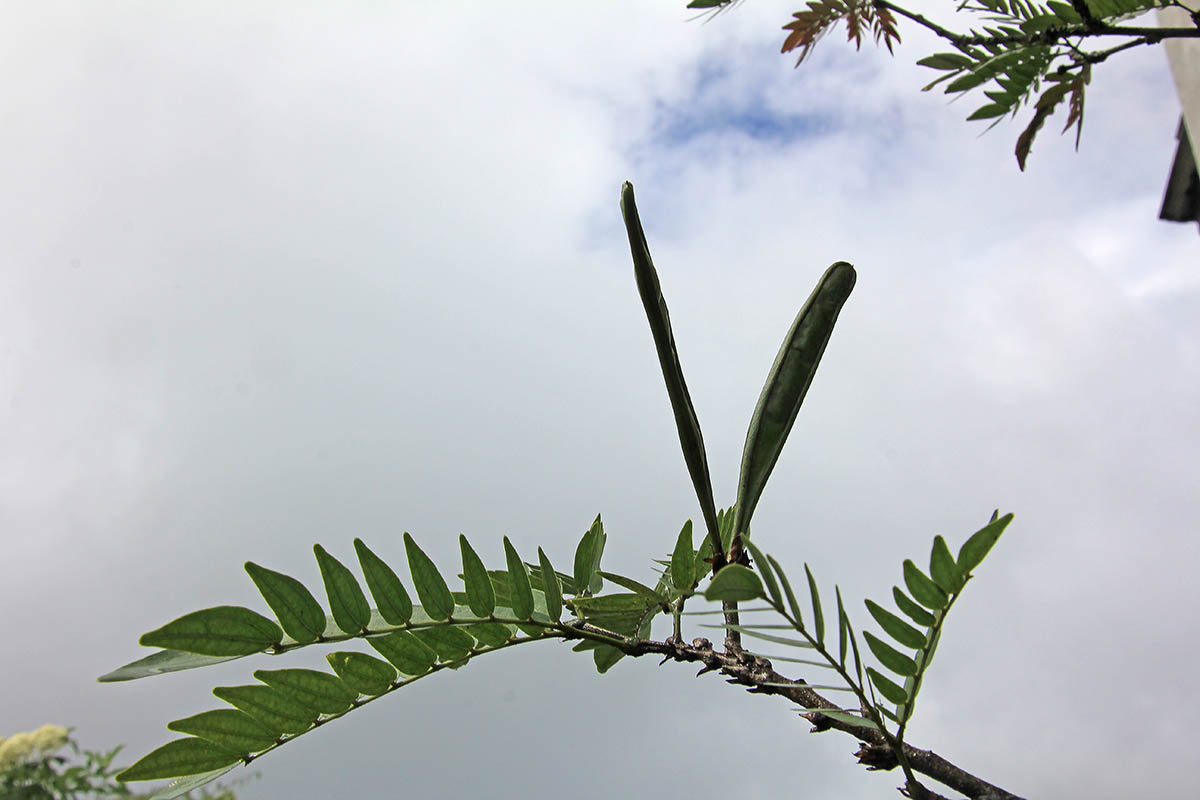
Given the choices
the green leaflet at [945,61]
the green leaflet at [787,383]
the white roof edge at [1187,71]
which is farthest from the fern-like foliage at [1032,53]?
the white roof edge at [1187,71]

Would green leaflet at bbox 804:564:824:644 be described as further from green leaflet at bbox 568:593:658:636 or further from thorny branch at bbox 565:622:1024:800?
green leaflet at bbox 568:593:658:636

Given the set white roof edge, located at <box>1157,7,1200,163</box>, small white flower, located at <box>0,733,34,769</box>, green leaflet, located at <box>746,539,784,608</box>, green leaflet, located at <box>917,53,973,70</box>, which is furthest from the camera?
white roof edge, located at <box>1157,7,1200,163</box>

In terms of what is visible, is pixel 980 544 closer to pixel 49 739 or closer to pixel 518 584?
pixel 518 584

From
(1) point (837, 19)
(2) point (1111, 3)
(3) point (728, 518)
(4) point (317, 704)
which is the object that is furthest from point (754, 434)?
(1) point (837, 19)

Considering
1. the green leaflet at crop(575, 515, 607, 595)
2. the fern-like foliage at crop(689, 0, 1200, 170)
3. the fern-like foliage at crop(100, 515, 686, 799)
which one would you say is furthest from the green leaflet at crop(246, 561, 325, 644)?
the fern-like foliage at crop(689, 0, 1200, 170)

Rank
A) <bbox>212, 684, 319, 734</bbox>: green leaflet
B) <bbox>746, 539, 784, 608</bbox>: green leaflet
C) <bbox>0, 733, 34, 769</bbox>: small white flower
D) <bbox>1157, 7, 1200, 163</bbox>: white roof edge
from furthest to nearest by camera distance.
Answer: <bbox>1157, 7, 1200, 163</bbox>: white roof edge, <bbox>0, 733, 34, 769</bbox>: small white flower, <bbox>212, 684, 319, 734</bbox>: green leaflet, <bbox>746, 539, 784, 608</bbox>: green leaflet

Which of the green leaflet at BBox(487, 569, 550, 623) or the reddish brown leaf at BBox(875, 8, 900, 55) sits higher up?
the reddish brown leaf at BBox(875, 8, 900, 55)

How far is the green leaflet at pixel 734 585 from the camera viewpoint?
45 cm

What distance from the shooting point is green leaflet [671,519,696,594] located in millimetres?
715

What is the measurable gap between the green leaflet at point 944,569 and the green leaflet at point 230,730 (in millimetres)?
442

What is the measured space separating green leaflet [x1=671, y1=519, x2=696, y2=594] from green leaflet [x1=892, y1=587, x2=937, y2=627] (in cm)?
22

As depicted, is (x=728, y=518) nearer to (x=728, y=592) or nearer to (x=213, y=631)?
(x=728, y=592)

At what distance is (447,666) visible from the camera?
2.06 ft

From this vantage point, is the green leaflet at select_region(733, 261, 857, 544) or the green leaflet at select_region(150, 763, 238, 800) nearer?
the green leaflet at select_region(150, 763, 238, 800)
